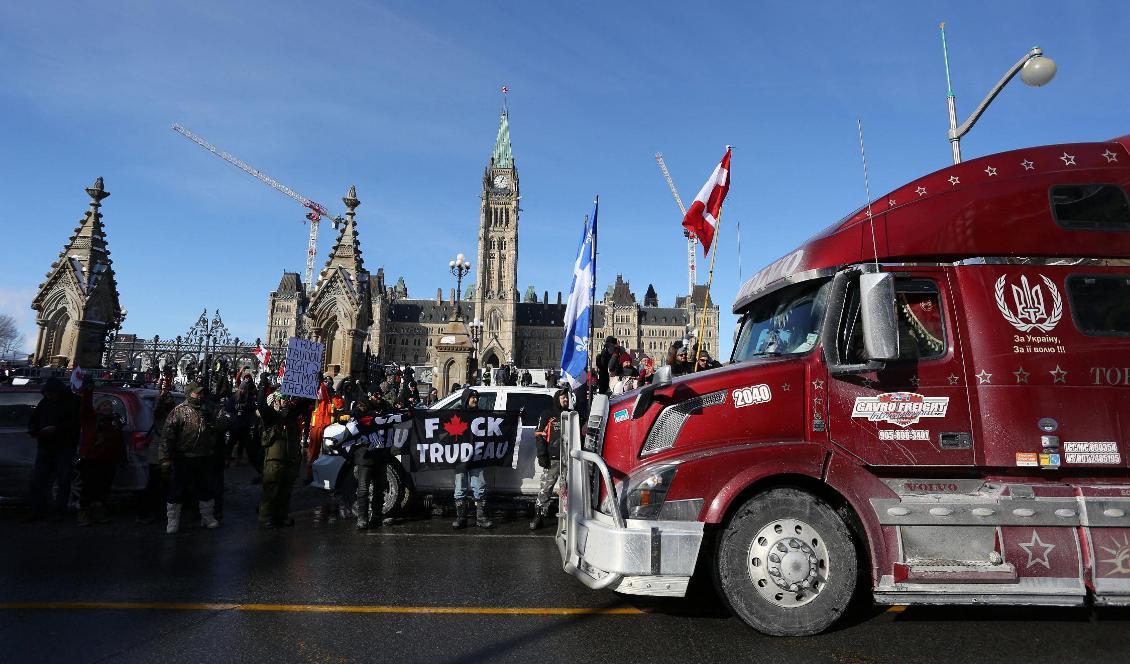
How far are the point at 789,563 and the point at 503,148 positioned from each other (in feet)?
515

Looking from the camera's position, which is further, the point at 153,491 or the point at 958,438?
the point at 153,491

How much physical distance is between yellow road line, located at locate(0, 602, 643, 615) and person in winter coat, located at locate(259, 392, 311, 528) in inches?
145

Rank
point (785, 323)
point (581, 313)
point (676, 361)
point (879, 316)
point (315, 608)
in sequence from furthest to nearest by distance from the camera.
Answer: point (676, 361), point (581, 313), point (785, 323), point (315, 608), point (879, 316)

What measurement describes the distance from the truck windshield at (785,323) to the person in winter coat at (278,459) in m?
6.60

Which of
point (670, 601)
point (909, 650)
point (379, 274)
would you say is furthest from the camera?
point (379, 274)

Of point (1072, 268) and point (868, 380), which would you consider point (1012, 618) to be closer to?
point (868, 380)

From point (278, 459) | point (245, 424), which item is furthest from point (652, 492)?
point (245, 424)

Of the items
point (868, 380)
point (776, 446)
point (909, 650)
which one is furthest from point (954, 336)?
point (909, 650)

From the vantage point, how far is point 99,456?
29.1 feet

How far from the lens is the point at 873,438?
179 inches

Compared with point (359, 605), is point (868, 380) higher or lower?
higher

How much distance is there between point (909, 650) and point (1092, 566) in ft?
4.70

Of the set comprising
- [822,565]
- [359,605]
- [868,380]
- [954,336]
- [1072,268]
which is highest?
[1072,268]

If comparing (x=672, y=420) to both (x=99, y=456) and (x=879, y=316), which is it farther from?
(x=99, y=456)
